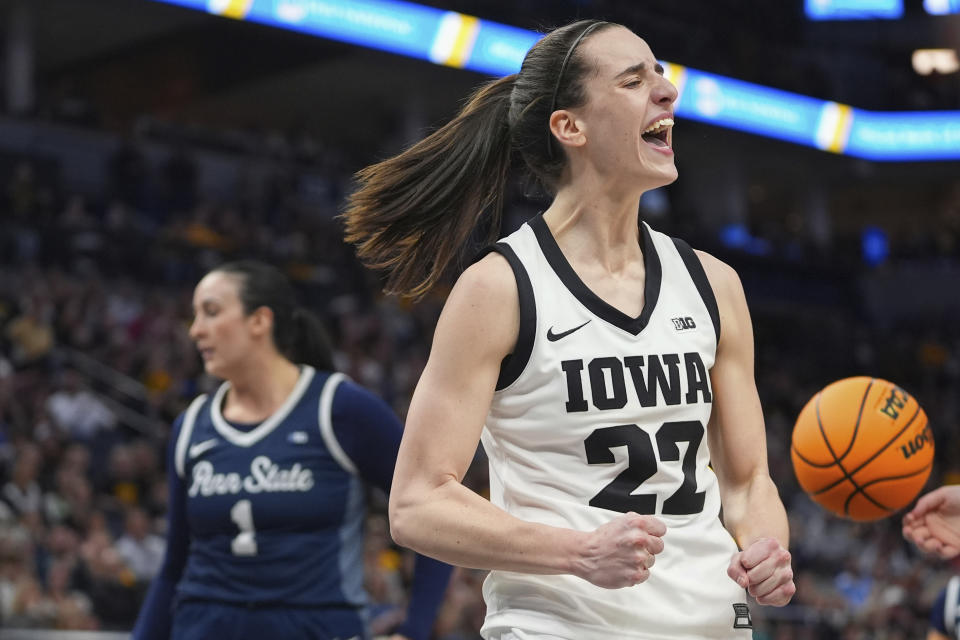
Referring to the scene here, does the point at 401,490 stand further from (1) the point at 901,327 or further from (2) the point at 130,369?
(1) the point at 901,327

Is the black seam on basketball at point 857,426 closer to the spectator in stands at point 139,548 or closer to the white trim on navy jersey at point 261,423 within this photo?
the white trim on navy jersey at point 261,423

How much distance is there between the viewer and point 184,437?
3980mm

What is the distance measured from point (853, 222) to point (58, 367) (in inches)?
897

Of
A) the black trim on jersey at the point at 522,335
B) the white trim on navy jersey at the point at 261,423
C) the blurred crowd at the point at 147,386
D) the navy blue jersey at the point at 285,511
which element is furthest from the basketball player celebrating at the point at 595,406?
the blurred crowd at the point at 147,386

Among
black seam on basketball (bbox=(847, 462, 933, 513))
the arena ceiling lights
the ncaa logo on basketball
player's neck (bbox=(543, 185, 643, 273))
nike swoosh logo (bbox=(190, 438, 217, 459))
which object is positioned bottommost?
black seam on basketball (bbox=(847, 462, 933, 513))

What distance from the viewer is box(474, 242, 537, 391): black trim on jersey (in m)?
2.31

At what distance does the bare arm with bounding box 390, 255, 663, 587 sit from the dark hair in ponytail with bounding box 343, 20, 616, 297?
1.05 ft

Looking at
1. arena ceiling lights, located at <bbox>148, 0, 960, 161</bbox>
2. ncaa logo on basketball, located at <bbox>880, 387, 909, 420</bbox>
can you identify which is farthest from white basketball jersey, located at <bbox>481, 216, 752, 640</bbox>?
arena ceiling lights, located at <bbox>148, 0, 960, 161</bbox>

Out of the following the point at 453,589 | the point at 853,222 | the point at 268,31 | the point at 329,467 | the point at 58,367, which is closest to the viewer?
the point at 329,467

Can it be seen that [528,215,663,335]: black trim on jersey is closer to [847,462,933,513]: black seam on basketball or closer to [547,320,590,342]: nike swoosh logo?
[547,320,590,342]: nike swoosh logo

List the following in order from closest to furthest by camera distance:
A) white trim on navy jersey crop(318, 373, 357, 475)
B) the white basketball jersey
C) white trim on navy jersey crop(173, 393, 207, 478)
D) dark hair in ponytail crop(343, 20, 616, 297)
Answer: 1. the white basketball jersey
2. dark hair in ponytail crop(343, 20, 616, 297)
3. white trim on navy jersey crop(318, 373, 357, 475)
4. white trim on navy jersey crop(173, 393, 207, 478)

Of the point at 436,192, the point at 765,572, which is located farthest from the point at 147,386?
the point at 765,572

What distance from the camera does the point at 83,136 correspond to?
52.6ft

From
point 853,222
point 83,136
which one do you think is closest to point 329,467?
point 83,136
